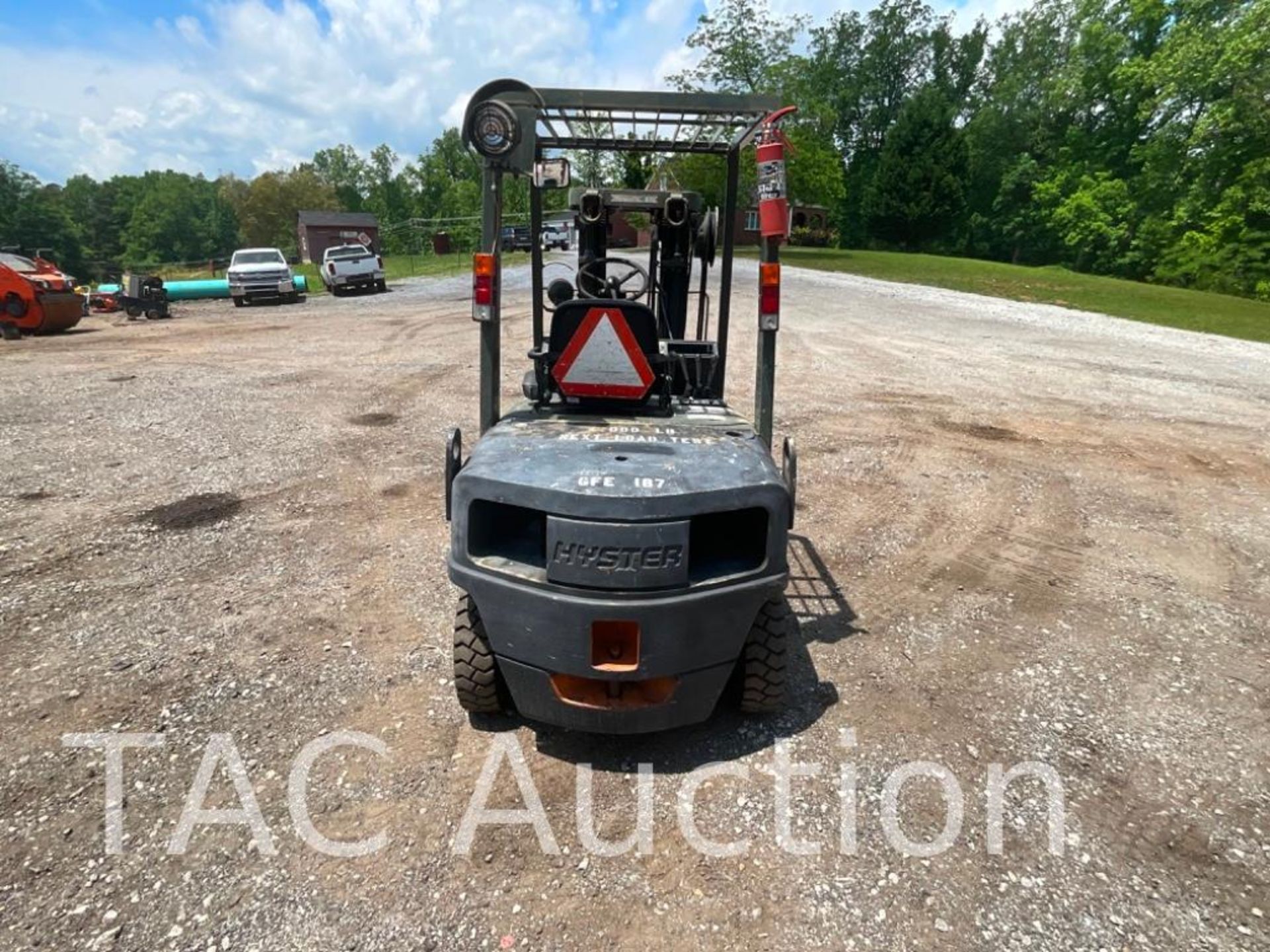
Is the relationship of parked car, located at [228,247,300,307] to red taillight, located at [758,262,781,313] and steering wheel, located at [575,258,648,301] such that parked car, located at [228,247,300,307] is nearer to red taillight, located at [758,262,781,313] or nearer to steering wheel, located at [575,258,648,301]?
steering wheel, located at [575,258,648,301]

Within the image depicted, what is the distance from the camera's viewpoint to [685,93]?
12.6ft

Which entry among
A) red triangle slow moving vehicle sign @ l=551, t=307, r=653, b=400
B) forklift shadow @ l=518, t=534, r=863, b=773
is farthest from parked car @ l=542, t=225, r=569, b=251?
forklift shadow @ l=518, t=534, r=863, b=773

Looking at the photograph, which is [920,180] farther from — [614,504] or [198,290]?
[614,504]

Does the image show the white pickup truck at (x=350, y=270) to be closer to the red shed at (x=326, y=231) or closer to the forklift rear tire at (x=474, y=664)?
the forklift rear tire at (x=474, y=664)

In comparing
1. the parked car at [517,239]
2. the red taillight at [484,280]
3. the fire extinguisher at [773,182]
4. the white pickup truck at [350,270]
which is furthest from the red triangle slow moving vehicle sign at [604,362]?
the white pickup truck at [350,270]

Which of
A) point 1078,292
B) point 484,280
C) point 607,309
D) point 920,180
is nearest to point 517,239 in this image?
point 484,280

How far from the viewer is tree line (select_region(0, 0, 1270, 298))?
32.1 meters

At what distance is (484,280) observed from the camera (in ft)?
12.5

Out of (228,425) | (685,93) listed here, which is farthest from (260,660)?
(228,425)

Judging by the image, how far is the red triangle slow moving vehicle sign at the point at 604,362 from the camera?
3.52m

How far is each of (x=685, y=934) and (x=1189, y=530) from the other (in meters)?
5.67

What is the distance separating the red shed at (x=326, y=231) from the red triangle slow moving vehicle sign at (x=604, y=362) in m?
62.9

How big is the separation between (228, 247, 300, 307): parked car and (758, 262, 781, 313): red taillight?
24274mm

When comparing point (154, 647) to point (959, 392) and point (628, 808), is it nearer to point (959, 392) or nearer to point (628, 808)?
point (628, 808)
